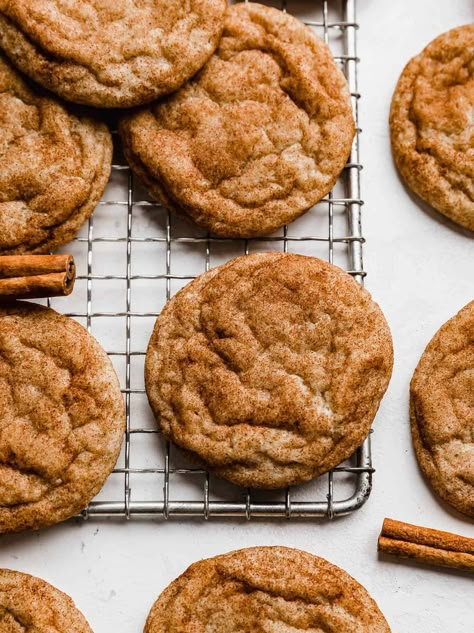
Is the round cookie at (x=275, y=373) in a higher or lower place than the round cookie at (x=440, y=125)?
lower

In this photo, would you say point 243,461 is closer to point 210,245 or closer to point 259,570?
point 259,570

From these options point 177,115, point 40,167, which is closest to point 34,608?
point 40,167

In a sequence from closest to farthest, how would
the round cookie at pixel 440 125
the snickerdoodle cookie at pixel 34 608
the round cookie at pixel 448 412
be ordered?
the snickerdoodle cookie at pixel 34 608
the round cookie at pixel 448 412
the round cookie at pixel 440 125

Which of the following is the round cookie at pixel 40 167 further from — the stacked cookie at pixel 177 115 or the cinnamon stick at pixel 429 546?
the cinnamon stick at pixel 429 546

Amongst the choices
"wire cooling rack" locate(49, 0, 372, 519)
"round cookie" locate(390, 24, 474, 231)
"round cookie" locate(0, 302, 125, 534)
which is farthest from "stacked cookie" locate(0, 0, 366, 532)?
"round cookie" locate(390, 24, 474, 231)

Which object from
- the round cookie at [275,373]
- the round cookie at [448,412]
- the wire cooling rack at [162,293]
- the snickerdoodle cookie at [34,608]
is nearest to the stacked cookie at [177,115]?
the wire cooling rack at [162,293]

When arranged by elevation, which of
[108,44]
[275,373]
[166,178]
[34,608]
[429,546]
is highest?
[108,44]

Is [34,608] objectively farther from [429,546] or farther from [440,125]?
[440,125]
